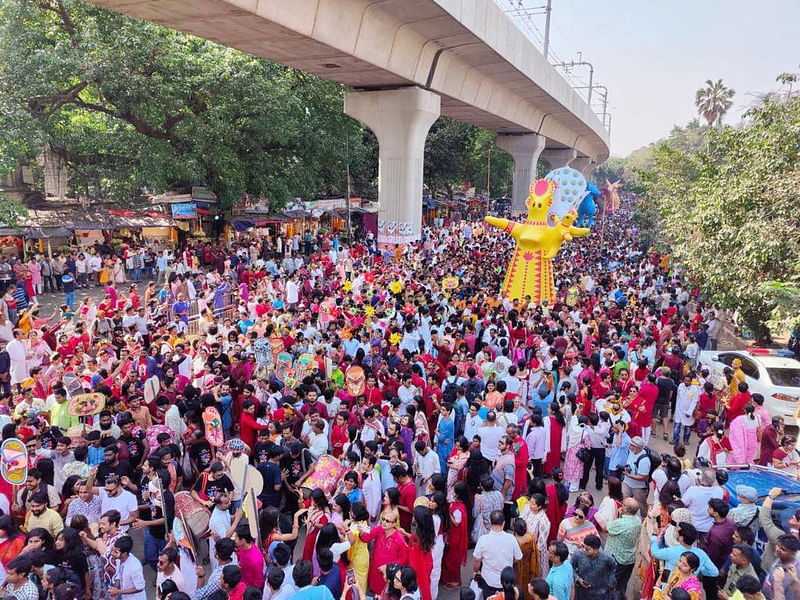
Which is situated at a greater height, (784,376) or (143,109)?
(143,109)

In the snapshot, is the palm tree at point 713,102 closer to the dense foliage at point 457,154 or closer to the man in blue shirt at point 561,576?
the dense foliage at point 457,154

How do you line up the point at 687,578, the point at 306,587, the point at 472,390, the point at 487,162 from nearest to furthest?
1. the point at 306,587
2. the point at 687,578
3. the point at 472,390
4. the point at 487,162

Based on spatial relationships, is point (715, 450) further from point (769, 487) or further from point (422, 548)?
point (422, 548)

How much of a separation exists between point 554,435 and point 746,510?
227cm

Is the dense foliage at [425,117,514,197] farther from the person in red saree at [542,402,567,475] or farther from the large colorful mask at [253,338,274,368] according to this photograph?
the person in red saree at [542,402,567,475]

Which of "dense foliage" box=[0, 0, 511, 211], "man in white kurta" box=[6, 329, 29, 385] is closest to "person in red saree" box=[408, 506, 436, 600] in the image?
"man in white kurta" box=[6, 329, 29, 385]

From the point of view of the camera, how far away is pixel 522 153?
32281 mm

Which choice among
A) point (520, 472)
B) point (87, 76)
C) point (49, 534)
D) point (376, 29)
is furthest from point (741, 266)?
point (87, 76)

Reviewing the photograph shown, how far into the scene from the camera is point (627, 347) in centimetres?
1006

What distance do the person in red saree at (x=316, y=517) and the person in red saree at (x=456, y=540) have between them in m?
A: 1.18

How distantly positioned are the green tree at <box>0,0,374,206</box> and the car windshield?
666 inches

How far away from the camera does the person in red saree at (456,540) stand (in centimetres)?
531

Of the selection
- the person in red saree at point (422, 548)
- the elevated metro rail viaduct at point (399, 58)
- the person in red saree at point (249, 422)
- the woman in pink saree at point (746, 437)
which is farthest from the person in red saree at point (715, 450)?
the elevated metro rail viaduct at point (399, 58)

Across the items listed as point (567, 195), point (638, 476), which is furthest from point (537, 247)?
point (638, 476)
